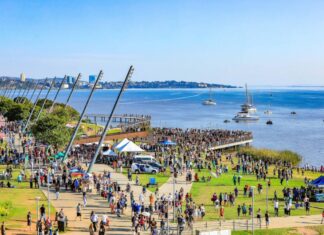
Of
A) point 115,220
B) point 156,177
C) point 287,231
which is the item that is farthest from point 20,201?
point 287,231

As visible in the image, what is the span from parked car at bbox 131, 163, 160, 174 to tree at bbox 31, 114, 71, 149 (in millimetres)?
10615

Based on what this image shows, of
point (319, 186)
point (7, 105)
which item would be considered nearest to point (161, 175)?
point (319, 186)

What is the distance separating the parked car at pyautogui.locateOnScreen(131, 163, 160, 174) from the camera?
147 feet

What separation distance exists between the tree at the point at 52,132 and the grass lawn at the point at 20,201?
11184 millimetres

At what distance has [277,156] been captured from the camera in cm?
6606

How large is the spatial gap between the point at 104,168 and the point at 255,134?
7150cm

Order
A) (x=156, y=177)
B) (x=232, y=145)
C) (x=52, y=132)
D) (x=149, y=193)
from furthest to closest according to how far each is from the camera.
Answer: (x=232, y=145), (x=52, y=132), (x=156, y=177), (x=149, y=193)

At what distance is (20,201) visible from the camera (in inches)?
1302

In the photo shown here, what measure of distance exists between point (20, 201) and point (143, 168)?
559 inches

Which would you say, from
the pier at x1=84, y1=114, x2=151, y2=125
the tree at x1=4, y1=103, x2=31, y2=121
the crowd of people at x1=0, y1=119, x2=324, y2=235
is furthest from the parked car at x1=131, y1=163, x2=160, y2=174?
the pier at x1=84, y1=114, x2=151, y2=125

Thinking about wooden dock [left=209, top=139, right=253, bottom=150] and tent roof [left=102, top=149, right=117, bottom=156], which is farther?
wooden dock [left=209, top=139, right=253, bottom=150]

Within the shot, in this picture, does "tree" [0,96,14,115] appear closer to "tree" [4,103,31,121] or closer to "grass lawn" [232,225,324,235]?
"tree" [4,103,31,121]

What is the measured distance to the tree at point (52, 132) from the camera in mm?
51500

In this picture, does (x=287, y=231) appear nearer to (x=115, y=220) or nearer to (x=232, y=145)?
(x=115, y=220)
